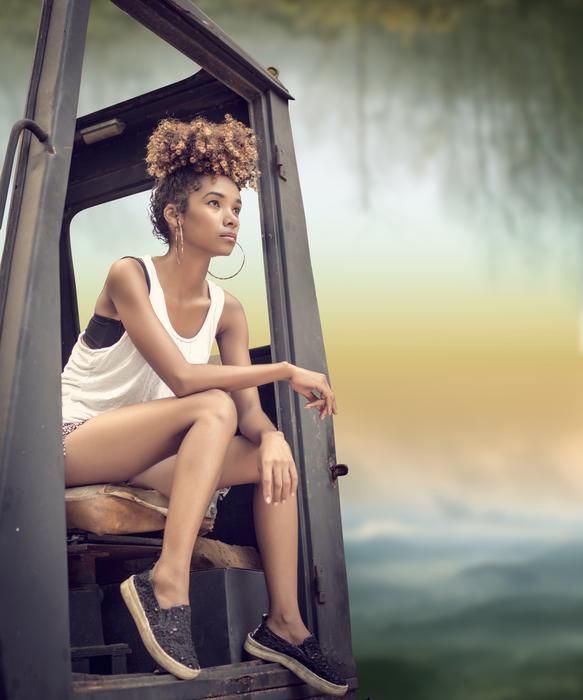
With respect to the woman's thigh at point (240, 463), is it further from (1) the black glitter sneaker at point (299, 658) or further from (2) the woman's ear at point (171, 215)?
(2) the woman's ear at point (171, 215)

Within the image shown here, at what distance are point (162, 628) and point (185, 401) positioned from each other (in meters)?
0.61

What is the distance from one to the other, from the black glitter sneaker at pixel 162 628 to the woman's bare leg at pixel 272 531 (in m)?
0.38

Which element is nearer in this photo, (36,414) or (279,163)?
(36,414)

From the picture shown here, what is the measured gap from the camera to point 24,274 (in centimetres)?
220

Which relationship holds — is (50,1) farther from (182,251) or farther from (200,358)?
(200,358)

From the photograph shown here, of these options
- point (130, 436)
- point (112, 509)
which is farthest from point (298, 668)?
point (130, 436)

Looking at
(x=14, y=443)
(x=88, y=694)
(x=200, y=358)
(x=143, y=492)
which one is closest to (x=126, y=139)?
(x=200, y=358)

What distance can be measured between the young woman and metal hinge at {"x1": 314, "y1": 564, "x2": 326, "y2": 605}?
0.63 ft

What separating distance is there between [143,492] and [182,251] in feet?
2.54

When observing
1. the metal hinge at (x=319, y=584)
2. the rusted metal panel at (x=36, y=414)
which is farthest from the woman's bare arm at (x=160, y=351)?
the metal hinge at (x=319, y=584)

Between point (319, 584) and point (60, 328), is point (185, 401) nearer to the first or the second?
point (60, 328)

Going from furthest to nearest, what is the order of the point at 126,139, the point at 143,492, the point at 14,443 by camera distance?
the point at 126,139
the point at 143,492
the point at 14,443

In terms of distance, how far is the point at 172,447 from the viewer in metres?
2.65

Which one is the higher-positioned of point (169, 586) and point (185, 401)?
point (185, 401)
